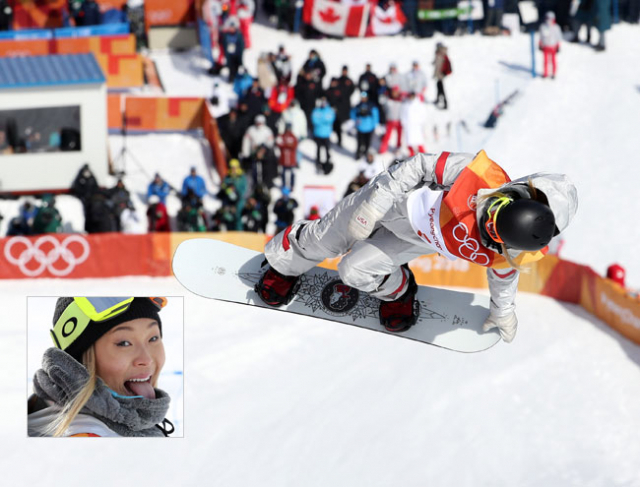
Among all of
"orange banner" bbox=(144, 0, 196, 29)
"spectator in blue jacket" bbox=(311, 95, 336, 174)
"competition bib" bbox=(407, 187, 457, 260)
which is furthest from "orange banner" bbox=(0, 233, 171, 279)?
"orange banner" bbox=(144, 0, 196, 29)

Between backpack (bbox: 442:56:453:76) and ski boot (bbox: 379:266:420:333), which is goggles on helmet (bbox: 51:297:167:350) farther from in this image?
backpack (bbox: 442:56:453:76)

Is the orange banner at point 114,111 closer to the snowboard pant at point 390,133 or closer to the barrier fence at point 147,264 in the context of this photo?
the barrier fence at point 147,264

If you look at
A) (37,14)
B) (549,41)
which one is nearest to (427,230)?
(549,41)

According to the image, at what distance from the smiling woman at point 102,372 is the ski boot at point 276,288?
0.78m

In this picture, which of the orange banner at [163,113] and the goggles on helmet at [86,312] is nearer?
A: the goggles on helmet at [86,312]

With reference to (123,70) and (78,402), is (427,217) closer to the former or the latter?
(78,402)

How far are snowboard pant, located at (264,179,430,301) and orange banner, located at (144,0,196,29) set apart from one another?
40.7 ft

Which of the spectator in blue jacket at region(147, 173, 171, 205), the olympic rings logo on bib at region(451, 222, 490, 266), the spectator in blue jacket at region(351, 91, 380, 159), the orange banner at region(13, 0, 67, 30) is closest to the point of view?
the olympic rings logo on bib at region(451, 222, 490, 266)

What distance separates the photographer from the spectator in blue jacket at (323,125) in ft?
41.2

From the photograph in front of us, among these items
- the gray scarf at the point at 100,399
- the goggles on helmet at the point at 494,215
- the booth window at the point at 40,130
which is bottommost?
the booth window at the point at 40,130

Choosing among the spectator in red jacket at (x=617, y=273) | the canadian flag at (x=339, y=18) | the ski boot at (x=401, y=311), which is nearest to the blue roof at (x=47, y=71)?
the canadian flag at (x=339, y=18)

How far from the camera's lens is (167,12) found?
17.3 meters

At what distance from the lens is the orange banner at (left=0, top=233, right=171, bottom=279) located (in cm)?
1007

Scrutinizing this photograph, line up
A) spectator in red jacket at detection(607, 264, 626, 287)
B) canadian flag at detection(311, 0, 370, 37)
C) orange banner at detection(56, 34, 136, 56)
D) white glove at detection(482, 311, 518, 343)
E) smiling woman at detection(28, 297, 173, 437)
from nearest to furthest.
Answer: white glove at detection(482, 311, 518, 343) < smiling woman at detection(28, 297, 173, 437) < spectator in red jacket at detection(607, 264, 626, 287) < orange banner at detection(56, 34, 136, 56) < canadian flag at detection(311, 0, 370, 37)
